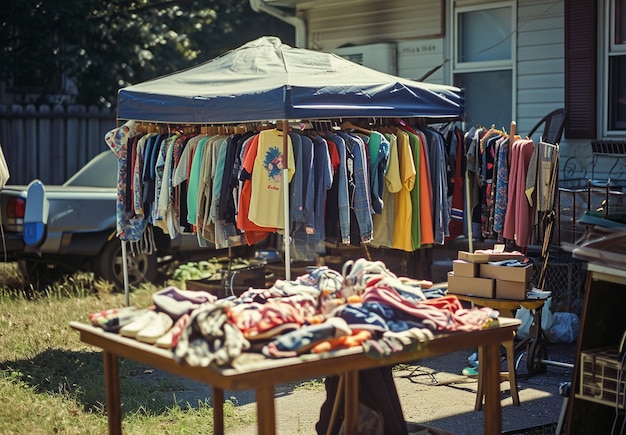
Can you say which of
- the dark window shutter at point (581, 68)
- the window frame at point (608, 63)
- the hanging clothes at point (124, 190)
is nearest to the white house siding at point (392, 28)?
the dark window shutter at point (581, 68)

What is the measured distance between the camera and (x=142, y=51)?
17.2 m

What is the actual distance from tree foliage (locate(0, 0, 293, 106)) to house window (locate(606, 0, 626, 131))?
941 cm

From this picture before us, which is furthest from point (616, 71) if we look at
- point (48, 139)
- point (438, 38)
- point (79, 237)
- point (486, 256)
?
point (48, 139)

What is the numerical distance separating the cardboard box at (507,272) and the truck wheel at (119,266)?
17.3 feet

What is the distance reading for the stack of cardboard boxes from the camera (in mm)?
6223

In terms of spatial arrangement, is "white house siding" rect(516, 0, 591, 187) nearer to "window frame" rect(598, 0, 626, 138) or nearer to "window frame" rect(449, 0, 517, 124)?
"window frame" rect(449, 0, 517, 124)

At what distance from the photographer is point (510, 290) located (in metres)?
6.27

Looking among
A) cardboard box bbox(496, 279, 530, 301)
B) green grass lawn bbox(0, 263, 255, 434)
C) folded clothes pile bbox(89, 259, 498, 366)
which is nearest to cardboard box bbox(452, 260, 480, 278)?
cardboard box bbox(496, 279, 530, 301)

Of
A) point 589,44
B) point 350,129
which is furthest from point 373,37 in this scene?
point 350,129

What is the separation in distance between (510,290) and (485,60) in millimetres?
5371

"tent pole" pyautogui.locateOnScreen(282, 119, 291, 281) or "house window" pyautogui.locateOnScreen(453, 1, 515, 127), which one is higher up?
"house window" pyautogui.locateOnScreen(453, 1, 515, 127)

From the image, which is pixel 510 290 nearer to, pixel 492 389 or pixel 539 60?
pixel 492 389

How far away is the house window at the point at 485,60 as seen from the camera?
10820 millimetres

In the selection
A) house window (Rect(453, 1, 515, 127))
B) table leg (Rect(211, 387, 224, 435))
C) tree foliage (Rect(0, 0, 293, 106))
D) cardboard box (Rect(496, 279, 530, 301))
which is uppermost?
tree foliage (Rect(0, 0, 293, 106))
